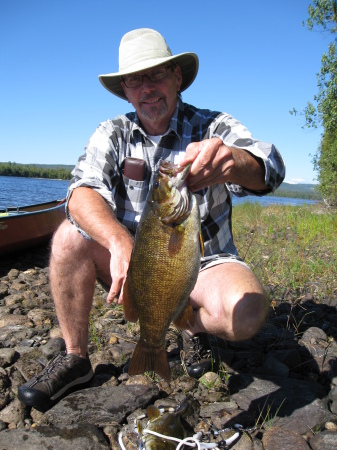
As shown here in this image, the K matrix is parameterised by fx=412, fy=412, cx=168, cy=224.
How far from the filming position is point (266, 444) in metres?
2.76

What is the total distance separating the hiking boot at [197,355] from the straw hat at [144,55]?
8.26 ft

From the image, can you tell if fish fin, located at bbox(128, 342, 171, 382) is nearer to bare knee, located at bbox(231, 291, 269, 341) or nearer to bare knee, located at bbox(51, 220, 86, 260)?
bare knee, located at bbox(231, 291, 269, 341)

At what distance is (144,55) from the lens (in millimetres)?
3879

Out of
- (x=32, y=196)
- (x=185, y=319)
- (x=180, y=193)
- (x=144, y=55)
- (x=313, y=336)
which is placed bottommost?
(x=313, y=336)

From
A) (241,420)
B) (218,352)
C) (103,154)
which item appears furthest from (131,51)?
(241,420)

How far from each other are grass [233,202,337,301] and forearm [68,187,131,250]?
3387 mm

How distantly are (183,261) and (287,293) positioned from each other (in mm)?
3893

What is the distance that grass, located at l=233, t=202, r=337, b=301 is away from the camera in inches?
243

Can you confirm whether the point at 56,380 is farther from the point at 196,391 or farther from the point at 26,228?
the point at 26,228

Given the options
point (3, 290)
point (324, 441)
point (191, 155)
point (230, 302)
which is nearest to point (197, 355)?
point (230, 302)

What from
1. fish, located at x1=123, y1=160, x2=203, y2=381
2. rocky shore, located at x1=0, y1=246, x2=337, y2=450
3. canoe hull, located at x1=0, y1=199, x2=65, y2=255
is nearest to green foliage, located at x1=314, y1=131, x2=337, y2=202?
canoe hull, located at x1=0, y1=199, x2=65, y2=255

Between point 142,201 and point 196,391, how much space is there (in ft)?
5.84

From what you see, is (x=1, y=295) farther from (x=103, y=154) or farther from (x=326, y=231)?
(x=326, y=231)

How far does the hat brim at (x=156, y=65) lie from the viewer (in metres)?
3.69
